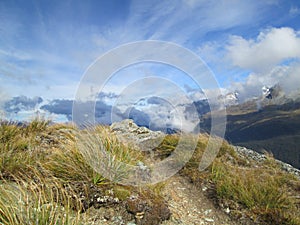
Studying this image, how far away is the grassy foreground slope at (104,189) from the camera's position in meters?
4.36

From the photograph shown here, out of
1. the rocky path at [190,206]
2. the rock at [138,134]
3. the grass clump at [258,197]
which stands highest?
the rock at [138,134]

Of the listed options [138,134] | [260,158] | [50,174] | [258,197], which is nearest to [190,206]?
[258,197]

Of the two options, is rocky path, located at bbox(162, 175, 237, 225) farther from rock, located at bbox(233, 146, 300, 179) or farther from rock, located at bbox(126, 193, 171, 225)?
rock, located at bbox(233, 146, 300, 179)

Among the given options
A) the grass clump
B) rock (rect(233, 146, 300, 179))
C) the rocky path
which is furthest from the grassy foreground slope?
rock (rect(233, 146, 300, 179))

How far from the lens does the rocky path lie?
5.93 m

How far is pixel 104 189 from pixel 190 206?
215 cm

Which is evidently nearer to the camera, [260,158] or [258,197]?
[258,197]

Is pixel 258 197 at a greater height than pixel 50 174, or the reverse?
pixel 50 174

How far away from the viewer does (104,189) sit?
5789mm

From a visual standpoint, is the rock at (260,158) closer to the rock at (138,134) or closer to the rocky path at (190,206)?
the rock at (138,134)

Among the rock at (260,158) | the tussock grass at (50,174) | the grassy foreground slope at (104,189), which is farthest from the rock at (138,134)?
the rock at (260,158)

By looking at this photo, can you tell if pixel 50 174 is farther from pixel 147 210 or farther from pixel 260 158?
pixel 260 158

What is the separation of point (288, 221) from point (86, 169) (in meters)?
4.33

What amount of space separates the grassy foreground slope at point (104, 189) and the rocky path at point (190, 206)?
0.21m
